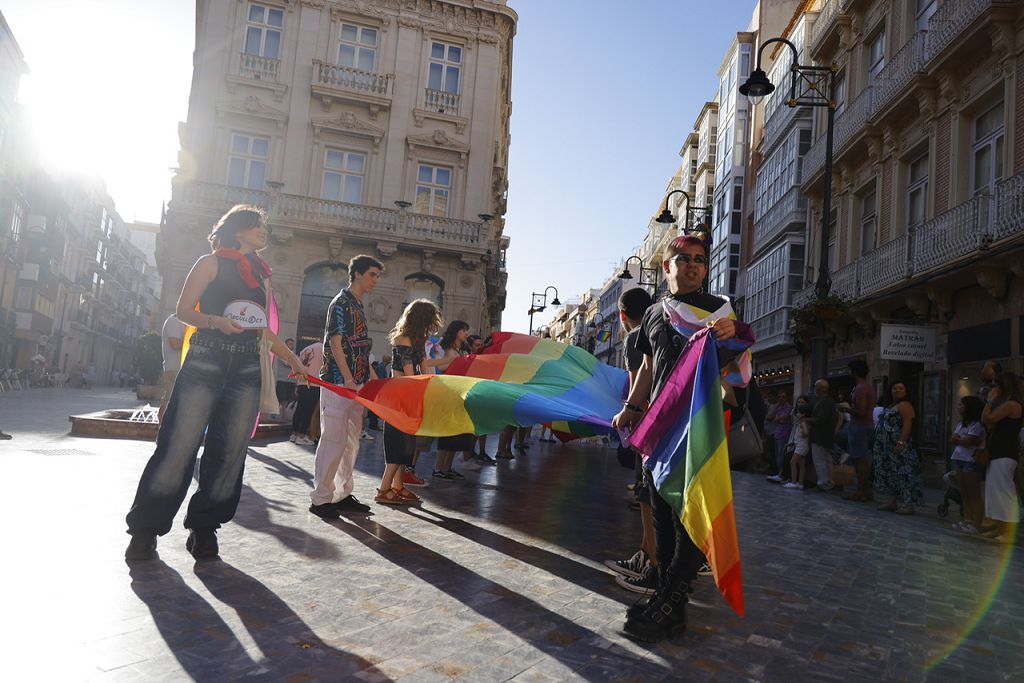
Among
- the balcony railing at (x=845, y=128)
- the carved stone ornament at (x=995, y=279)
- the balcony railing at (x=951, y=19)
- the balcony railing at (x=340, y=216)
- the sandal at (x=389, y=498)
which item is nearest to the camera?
the sandal at (x=389, y=498)

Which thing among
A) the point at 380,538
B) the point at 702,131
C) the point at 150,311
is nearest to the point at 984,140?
the point at 380,538

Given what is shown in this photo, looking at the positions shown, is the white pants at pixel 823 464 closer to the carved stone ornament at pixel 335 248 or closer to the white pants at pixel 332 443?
the white pants at pixel 332 443

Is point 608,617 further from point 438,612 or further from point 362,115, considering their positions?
point 362,115

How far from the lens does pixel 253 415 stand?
482cm

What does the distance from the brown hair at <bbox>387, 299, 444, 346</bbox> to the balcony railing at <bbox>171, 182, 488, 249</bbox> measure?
21.5 metres

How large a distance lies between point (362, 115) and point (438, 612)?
27.8m

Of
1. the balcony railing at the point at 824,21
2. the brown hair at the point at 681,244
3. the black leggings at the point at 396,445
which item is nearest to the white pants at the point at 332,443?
the black leggings at the point at 396,445

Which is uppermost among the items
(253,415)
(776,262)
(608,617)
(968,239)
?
(776,262)

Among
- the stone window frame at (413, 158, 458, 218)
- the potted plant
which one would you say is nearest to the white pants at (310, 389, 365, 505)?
the stone window frame at (413, 158, 458, 218)

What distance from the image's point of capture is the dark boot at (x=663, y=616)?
3.60 m

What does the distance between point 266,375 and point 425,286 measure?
80.2 ft

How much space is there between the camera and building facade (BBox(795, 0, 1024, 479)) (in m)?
14.3

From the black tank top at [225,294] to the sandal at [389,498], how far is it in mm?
2759

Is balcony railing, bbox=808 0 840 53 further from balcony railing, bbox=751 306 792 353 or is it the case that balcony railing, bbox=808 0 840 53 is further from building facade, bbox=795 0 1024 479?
balcony railing, bbox=751 306 792 353
